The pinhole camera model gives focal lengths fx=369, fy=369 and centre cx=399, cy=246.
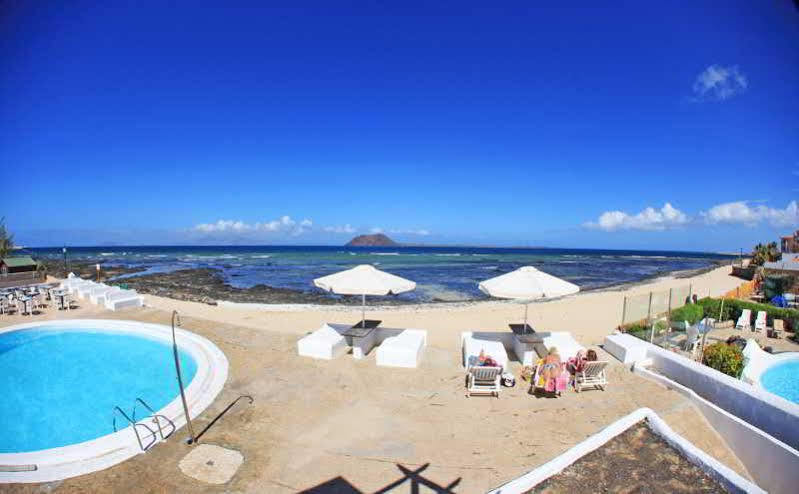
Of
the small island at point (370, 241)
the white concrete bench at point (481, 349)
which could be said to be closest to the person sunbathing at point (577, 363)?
the white concrete bench at point (481, 349)

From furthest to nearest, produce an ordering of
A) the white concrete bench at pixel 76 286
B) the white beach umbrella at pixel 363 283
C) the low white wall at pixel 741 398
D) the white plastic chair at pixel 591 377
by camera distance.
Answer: the white concrete bench at pixel 76 286 < the white beach umbrella at pixel 363 283 < the white plastic chair at pixel 591 377 < the low white wall at pixel 741 398

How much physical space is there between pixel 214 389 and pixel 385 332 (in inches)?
157

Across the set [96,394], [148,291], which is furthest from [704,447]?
[148,291]

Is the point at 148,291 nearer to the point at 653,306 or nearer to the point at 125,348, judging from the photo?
the point at 125,348

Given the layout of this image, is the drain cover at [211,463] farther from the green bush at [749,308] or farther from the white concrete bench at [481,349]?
the green bush at [749,308]

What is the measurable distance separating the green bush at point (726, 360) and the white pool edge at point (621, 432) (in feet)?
9.36

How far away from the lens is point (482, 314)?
51.3 ft

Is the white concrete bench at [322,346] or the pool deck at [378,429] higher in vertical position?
the white concrete bench at [322,346]

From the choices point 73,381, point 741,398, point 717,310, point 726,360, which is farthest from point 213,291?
point 717,310

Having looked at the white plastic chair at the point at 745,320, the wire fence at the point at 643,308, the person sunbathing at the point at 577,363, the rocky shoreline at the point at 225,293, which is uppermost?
the wire fence at the point at 643,308

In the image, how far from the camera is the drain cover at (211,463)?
418 cm

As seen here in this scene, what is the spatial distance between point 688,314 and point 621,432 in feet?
29.9

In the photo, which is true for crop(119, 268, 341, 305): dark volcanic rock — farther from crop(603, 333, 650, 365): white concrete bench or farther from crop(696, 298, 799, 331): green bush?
crop(696, 298, 799, 331): green bush

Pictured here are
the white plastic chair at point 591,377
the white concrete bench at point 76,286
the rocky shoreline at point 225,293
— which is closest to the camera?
the white plastic chair at point 591,377
